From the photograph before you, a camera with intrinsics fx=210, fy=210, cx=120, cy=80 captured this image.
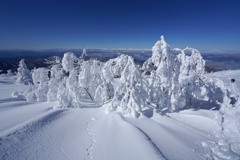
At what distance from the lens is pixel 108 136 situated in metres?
9.96

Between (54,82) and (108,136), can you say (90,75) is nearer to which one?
(54,82)

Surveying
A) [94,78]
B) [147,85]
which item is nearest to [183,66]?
[147,85]

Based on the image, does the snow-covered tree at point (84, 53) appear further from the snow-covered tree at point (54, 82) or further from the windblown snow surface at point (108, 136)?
the windblown snow surface at point (108, 136)

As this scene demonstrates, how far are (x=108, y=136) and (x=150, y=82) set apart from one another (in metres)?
5.45

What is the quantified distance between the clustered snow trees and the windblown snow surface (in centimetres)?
85

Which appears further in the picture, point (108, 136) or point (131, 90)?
point (131, 90)

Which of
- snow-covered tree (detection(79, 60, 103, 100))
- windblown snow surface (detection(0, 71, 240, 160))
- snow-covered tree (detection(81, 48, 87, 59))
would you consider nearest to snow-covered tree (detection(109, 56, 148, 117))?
windblown snow surface (detection(0, 71, 240, 160))

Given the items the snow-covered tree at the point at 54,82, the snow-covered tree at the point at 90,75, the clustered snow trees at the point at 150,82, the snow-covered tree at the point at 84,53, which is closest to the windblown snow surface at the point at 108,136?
the clustered snow trees at the point at 150,82

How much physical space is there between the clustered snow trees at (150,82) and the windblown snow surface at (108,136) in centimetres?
85

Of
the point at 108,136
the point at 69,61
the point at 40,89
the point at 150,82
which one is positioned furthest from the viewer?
the point at 40,89

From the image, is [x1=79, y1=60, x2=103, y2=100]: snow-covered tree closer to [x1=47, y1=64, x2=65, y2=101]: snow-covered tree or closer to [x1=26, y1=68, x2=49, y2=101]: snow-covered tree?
[x1=47, y1=64, x2=65, y2=101]: snow-covered tree

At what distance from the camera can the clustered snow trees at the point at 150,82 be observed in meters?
13.1

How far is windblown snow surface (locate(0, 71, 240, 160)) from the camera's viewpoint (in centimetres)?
831

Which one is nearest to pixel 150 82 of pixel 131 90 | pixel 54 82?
pixel 131 90
